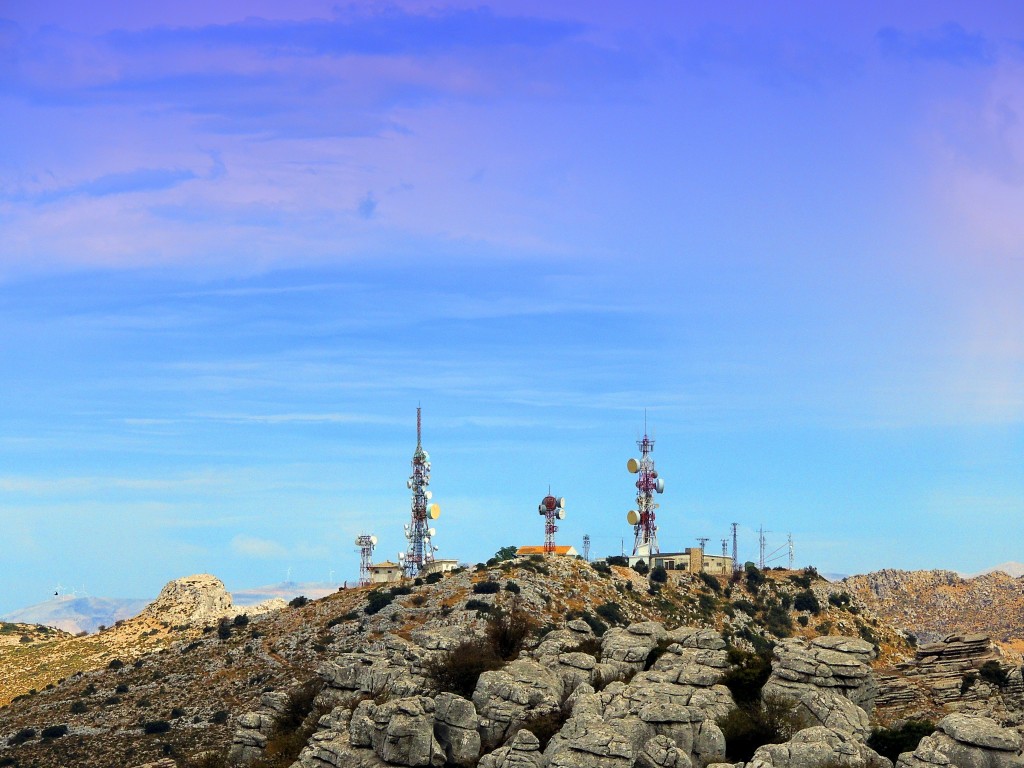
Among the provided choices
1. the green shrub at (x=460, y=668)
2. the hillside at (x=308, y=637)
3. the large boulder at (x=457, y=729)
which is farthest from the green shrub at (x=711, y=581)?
the large boulder at (x=457, y=729)

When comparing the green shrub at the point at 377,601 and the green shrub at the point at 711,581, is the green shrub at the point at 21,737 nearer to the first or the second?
the green shrub at the point at 377,601

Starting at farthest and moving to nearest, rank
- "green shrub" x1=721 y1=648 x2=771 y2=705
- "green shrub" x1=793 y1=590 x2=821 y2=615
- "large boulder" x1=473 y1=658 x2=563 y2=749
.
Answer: "green shrub" x1=793 y1=590 x2=821 y2=615 < "green shrub" x1=721 y1=648 x2=771 y2=705 < "large boulder" x1=473 y1=658 x2=563 y2=749

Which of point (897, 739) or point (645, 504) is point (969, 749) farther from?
point (645, 504)

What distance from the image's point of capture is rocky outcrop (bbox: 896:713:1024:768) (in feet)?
229

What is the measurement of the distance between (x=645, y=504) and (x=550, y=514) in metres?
14.5

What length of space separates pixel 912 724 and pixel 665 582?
314ft

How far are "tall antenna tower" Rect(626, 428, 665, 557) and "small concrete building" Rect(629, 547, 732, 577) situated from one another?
2344 millimetres

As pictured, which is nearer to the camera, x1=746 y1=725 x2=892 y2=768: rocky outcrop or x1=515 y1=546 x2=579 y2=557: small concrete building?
x1=746 y1=725 x2=892 y2=768: rocky outcrop

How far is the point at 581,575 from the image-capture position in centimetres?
17000

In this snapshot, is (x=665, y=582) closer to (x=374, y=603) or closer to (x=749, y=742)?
(x=374, y=603)

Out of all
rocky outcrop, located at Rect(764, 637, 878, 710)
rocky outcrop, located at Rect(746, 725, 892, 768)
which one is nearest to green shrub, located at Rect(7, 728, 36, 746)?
rocky outcrop, located at Rect(764, 637, 878, 710)

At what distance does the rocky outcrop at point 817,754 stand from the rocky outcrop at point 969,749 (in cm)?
222

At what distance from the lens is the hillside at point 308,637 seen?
13288cm

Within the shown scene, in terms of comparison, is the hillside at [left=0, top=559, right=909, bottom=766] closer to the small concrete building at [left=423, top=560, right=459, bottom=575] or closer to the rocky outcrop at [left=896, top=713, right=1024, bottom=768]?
the small concrete building at [left=423, top=560, right=459, bottom=575]
